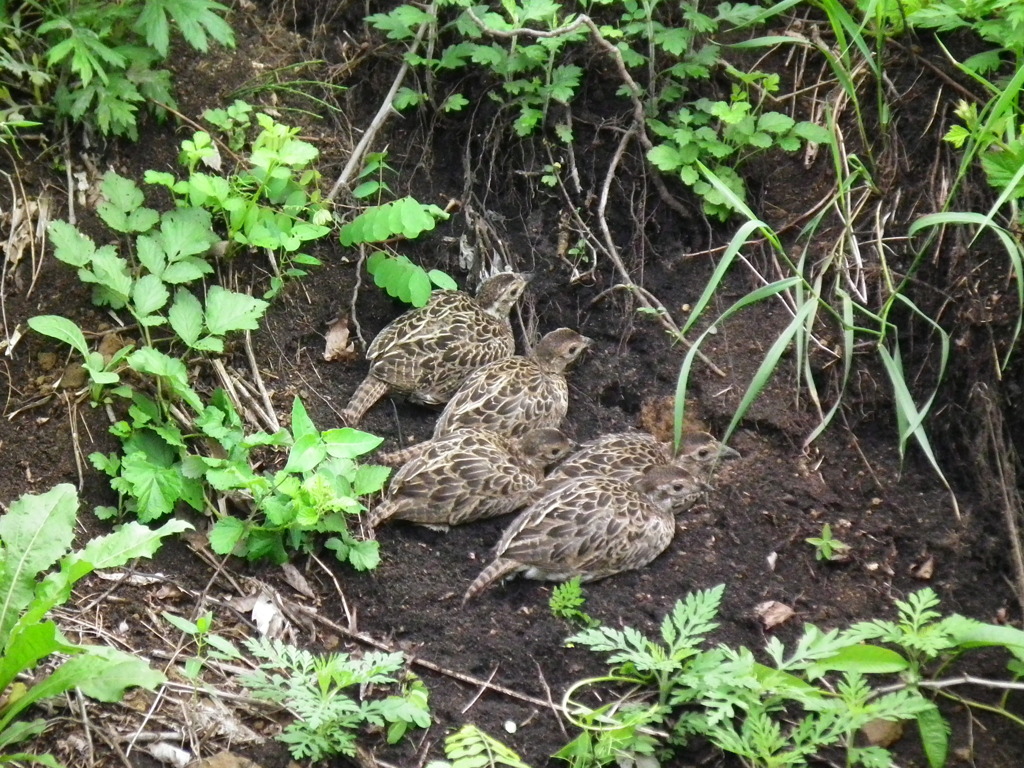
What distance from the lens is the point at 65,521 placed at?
4.08 metres

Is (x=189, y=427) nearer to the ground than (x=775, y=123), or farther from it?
nearer to the ground

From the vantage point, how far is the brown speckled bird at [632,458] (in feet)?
17.4

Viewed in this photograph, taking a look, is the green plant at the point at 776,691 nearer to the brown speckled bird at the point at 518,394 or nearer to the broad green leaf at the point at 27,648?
the brown speckled bird at the point at 518,394

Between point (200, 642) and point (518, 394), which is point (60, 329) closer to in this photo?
point (200, 642)

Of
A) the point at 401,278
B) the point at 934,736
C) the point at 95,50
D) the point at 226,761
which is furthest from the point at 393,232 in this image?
the point at 934,736

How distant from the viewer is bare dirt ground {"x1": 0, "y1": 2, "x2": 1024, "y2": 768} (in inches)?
177

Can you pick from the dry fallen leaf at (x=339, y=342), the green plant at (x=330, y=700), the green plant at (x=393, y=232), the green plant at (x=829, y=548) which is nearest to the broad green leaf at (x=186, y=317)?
the dry fallen leaf at (x=339, y=342)

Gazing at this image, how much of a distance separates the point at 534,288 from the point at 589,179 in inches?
26.5

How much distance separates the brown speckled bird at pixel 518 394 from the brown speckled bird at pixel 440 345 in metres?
0.11

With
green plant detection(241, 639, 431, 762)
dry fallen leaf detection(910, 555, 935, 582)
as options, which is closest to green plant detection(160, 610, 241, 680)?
green plant detection(241, 639, 431, 762)

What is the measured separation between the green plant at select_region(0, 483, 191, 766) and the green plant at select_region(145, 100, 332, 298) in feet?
5.67

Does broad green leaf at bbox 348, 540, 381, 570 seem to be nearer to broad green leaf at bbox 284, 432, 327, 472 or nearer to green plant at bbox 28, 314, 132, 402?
broad green leaf at bbox 284, 432, 327, 472

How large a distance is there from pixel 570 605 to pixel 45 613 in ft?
6.72

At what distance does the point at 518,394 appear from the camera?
18.5ft
